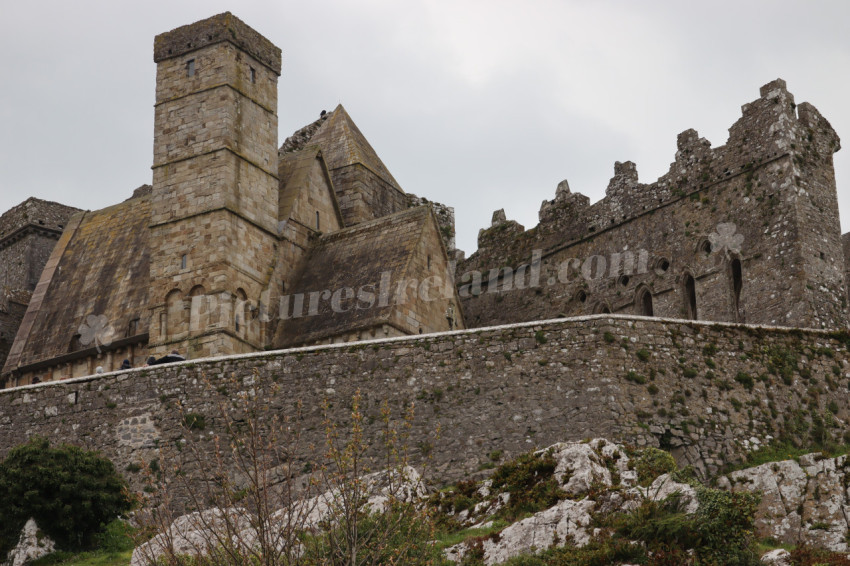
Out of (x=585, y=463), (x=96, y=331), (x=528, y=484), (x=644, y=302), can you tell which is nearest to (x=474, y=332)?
(x=528, y=484)

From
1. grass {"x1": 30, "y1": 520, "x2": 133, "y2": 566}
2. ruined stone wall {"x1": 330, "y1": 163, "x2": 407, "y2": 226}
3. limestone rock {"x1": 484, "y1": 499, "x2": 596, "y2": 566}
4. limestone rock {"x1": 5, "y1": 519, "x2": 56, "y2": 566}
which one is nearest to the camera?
limestone rock {"x1": 484, "y1": 499, "x2": 596, "y2": 566}

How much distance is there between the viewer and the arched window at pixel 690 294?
1955 inches

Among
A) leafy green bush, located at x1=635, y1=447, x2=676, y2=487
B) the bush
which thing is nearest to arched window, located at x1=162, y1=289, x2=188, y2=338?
the bush

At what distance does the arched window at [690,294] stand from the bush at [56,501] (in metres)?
19.0

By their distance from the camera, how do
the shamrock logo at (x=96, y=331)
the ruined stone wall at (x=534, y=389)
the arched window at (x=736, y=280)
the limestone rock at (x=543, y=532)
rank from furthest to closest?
1. the shamrock logo at (x=96, y=331)
2. the arched window at (x=736, y=280)
3. the ruined stone wall at (x=534, y=389)
4. the limestone rock at (x=543, y=532)

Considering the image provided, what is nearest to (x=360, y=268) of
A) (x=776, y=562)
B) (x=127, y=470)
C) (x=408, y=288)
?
(x=408, y=288)

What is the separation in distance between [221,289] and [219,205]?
2749 mm

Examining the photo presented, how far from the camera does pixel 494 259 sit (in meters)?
57.1

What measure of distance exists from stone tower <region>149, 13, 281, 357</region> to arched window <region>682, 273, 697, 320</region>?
41.7 feet

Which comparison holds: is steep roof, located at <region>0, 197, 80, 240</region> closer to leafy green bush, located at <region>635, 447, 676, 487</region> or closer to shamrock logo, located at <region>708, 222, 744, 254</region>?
shamrock logo, located at <region>708, 222, 744, 254</region>

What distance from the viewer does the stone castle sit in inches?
1886

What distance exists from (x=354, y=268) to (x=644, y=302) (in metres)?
9.23

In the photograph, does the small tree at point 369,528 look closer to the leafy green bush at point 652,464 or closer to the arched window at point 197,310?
the leafy green bush at point 652,464

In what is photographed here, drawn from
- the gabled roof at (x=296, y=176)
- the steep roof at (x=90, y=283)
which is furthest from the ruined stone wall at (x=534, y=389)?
the gabled roof at (x=296, y=176)
